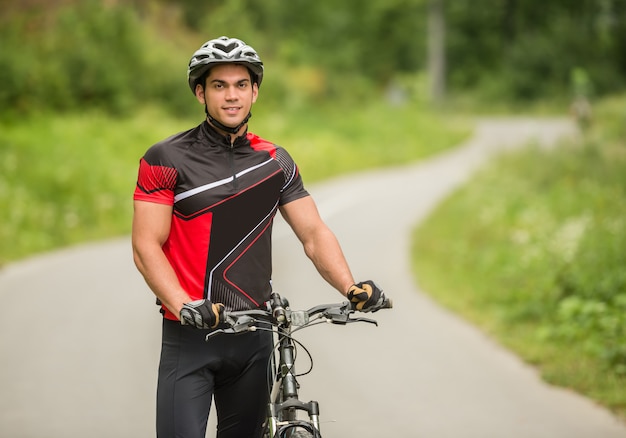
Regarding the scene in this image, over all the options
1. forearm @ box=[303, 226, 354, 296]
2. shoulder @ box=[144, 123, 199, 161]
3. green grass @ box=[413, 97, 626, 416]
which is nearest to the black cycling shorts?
forearm @ box=[303, 226, 354, 296]

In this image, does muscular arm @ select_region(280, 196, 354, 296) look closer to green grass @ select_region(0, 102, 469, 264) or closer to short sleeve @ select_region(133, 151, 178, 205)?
short sleeve @ select_region(133, 151, 178, 205)

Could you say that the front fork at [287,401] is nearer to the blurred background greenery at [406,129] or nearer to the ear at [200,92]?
the ear at [200,92]

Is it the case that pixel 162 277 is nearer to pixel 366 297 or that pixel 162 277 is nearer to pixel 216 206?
pixel 216 206

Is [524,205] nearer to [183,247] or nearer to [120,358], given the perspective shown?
[120,358]

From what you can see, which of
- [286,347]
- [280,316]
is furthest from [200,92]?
[286,347]

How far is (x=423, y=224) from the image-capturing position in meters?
17.4

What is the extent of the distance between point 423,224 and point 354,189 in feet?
19.4

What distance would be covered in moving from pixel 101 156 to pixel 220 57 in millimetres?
17960

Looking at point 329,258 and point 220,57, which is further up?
point 220,57

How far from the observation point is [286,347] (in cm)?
361

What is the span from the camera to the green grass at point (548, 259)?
27.3ft

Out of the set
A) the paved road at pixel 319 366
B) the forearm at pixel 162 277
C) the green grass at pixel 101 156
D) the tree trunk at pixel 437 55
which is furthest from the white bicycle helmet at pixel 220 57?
the tree trunk at pixel 437 55

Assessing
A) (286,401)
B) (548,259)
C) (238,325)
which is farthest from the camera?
(548,259)

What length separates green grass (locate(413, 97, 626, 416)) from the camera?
27.3 ft
